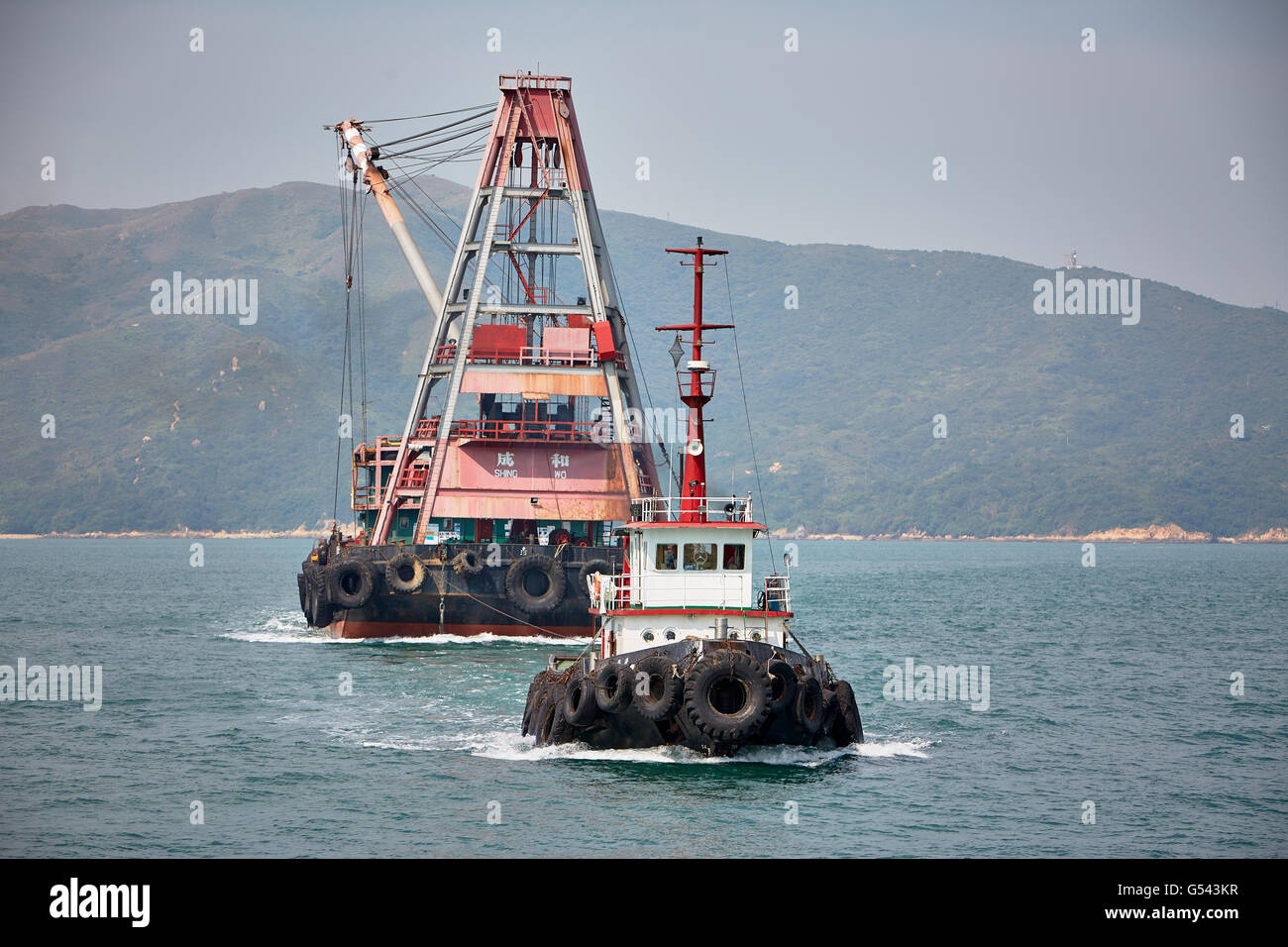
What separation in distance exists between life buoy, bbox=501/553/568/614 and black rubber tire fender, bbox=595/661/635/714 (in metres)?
27.0

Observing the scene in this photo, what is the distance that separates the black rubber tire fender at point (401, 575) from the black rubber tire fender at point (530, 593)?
3.35 meters

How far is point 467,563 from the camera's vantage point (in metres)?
59.0

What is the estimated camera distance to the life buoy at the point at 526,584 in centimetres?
5828

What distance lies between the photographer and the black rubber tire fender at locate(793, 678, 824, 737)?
30.5 meters

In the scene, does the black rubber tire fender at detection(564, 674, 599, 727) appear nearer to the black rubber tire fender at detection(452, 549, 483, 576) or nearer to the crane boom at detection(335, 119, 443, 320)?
the black rubber tire fender at detection(452, 549, 483, 576)

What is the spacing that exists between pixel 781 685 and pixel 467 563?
99.2 feet

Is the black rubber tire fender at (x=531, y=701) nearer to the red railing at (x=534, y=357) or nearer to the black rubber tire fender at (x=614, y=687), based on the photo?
the black rubber tire fender at (x=614, y=687)

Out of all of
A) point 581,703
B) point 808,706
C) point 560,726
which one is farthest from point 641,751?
point 808,706

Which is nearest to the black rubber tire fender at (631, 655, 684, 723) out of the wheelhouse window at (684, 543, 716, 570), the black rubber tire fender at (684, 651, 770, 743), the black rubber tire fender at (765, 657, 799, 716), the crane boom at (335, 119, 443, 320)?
the black rubber tire fender at (684, 651, 770, 743)

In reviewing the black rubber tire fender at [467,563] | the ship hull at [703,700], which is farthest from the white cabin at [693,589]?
the black rubber tire fender at [467,563]
